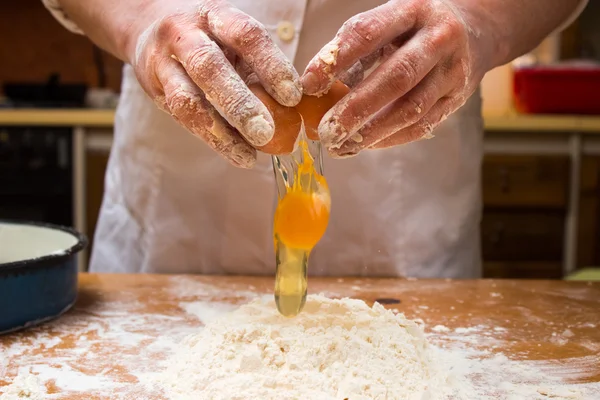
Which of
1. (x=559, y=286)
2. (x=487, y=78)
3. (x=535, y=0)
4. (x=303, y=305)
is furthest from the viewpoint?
(x=487, y=78)

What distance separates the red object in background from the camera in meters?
2.18

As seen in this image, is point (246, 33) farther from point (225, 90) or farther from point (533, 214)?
point (533, 214)

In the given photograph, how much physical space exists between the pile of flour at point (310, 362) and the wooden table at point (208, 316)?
4 centimetres

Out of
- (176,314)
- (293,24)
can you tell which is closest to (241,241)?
(176,314)

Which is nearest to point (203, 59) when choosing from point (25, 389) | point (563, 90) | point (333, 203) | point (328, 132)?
point (328, 132)

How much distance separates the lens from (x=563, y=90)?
7.20 feet

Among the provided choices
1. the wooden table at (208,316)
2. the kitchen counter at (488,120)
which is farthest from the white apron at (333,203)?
the kitchen counter at (488,120)

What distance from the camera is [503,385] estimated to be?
2.19ft

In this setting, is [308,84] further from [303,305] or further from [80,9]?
[80,9]

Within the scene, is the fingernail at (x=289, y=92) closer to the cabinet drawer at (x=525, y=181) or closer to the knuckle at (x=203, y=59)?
the knuckle at (x=203, y=59)

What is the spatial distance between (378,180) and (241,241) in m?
0.24

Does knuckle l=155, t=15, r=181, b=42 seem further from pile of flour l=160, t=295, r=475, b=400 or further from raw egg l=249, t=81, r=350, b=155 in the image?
pile of flour l=160, t=295, r=475, b=400

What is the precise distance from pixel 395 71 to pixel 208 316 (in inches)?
16.1

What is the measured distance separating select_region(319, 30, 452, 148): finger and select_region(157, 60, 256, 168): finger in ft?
0.28
